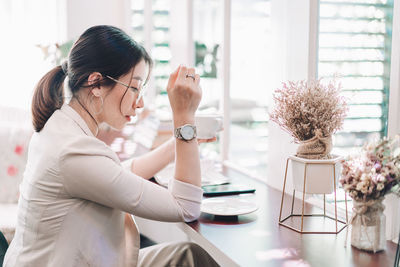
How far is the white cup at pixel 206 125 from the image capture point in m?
1.67

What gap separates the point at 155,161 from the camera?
1.62m

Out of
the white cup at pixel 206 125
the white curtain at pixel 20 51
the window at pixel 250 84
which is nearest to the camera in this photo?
the white cup at pixel 206 125

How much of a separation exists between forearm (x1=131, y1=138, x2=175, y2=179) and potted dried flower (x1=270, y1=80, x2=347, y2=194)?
1.55ft

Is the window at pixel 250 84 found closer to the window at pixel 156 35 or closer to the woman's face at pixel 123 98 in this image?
the woman's face at pixel 123 98

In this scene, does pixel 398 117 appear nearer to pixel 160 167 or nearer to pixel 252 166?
pixel 160 167

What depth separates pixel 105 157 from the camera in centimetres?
113

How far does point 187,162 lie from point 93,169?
0.26m

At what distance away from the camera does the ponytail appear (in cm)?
127

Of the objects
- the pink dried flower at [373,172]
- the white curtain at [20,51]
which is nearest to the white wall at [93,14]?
the white curtain at [20,51]

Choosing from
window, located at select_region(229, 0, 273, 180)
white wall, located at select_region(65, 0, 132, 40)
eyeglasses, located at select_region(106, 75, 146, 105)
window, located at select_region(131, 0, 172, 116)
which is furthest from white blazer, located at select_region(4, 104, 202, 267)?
white wall, located at select_region(65, 0, 132, 40)

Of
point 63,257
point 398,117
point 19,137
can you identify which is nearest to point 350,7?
point 398,117

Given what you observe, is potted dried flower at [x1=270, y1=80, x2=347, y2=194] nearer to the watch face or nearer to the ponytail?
the watch face

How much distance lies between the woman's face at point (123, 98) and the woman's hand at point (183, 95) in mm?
81

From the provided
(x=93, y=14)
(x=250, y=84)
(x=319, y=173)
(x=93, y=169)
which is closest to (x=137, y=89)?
(x=93, y=169)
